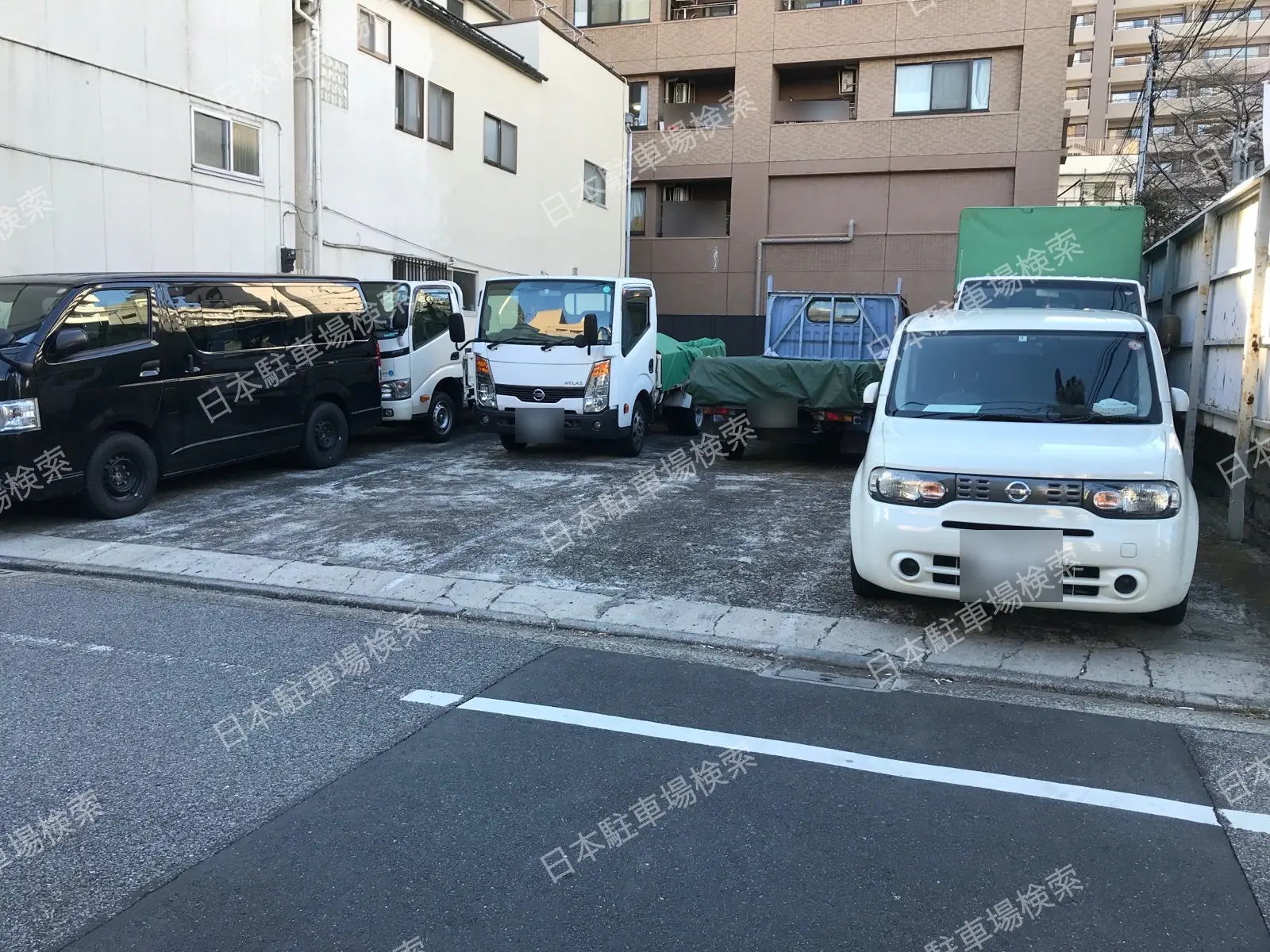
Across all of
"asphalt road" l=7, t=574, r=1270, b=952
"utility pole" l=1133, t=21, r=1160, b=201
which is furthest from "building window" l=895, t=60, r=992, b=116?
"asphalt road" l=7, t=574, r=1270, b=952

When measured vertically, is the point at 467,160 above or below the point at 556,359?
above

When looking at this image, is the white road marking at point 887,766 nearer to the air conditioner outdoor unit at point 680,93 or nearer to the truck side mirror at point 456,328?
the truck side mirror at point 456,328

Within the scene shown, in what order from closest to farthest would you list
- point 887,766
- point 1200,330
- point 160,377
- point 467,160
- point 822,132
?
point 887,766
point 160,377
point 1200,330
point 467,160
point 822,132

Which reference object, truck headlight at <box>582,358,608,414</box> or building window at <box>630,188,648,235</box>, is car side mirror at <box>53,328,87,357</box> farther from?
building window at <box>630,188,648,235</box>

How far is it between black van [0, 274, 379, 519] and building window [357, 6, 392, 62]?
5696 millimetres

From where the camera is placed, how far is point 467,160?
17906mm

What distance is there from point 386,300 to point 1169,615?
10.3 metres

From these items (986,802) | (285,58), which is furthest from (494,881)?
(285,58)

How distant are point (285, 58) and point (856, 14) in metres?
17.4

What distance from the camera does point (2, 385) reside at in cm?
752

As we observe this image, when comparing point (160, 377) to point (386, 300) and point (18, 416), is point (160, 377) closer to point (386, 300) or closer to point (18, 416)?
point (18, 416)

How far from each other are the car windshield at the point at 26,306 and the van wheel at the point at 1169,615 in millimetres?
8209

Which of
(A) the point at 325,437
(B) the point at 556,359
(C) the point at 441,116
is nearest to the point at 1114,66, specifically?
(C) the point at 441,116

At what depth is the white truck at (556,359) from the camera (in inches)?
451
